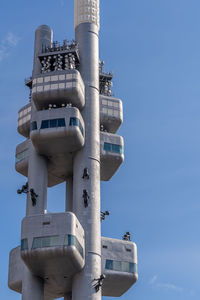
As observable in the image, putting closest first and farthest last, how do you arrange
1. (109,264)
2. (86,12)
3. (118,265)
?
(109,264)
(118,265)
(86,12)

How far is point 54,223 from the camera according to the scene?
77500 millimetres

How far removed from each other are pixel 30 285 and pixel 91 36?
1648 inches

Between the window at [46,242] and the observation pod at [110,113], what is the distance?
26.0 metres

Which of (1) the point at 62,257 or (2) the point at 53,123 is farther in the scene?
(2) the point at 53,123

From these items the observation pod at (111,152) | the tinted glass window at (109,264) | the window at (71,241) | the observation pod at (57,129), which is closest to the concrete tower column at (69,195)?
the observation pod at (111,152)

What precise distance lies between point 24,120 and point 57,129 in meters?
12.9

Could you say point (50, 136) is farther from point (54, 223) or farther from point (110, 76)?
point (110, 76)

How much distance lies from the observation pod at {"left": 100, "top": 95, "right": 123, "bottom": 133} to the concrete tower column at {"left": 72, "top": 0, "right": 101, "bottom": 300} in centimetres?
234

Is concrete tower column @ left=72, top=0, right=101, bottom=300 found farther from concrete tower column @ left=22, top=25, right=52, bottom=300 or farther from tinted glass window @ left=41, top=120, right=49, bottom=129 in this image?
tinted glass window @ left=41, top=120, right=49, bottom=129

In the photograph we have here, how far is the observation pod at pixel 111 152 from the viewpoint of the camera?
9262cm

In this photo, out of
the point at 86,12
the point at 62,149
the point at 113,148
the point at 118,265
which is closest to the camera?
the point at 118,265

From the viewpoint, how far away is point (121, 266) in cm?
8681

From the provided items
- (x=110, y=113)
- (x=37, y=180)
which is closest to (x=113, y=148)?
(x=110, y=113)

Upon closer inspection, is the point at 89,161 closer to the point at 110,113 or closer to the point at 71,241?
the point at 110,113
